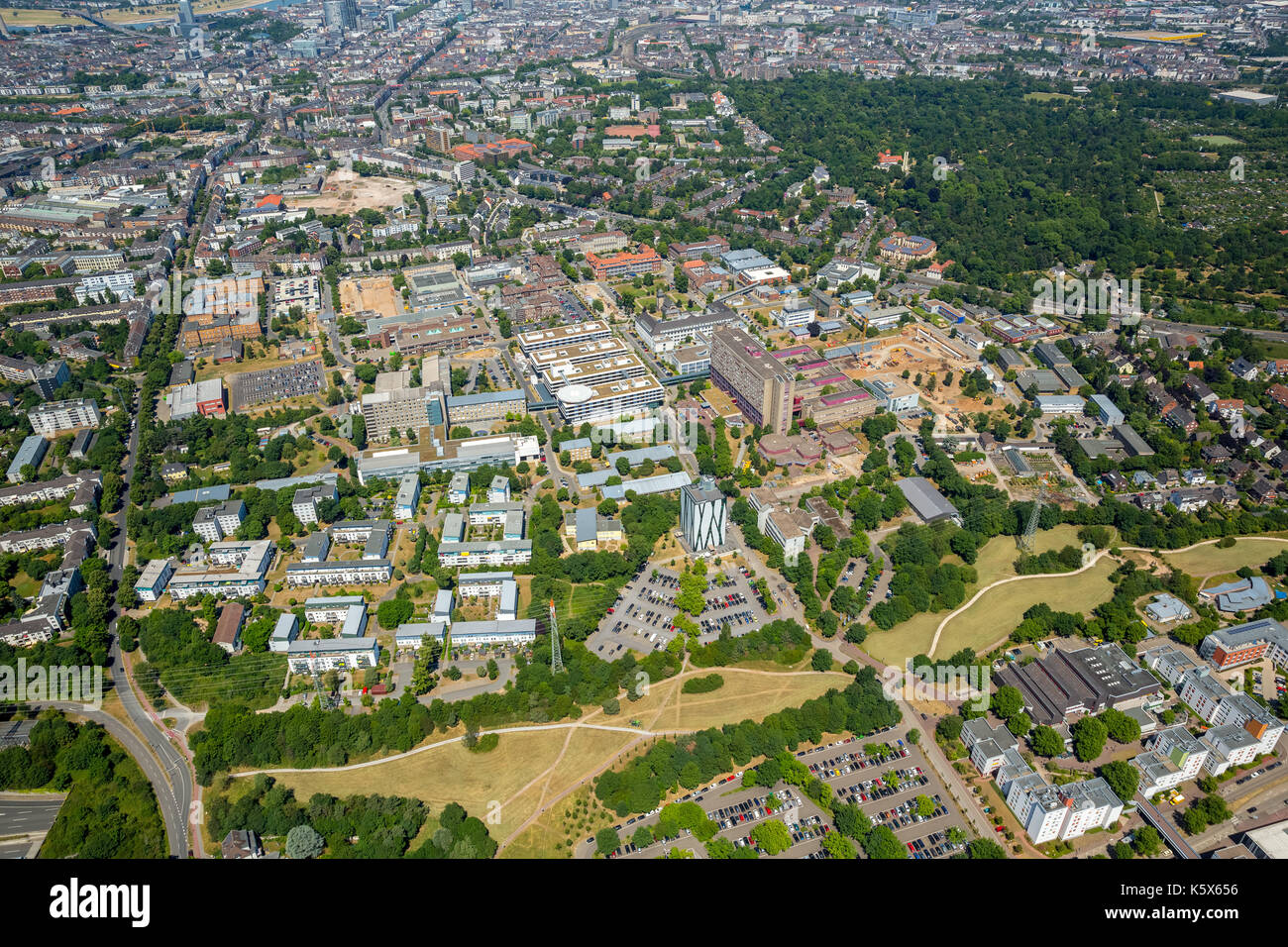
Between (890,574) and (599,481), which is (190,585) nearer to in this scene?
(599,481)

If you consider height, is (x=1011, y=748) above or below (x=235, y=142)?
below

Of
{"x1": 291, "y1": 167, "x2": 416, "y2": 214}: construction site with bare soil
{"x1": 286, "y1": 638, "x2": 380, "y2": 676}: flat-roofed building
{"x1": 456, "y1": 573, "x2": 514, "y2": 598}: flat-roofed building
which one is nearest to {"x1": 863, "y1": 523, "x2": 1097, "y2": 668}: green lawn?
{"x1": 456, "y1": 573, "x2": 514, "y2": 598}: flat-roofed building

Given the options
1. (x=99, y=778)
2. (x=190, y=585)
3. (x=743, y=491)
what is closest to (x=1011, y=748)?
(x=743, y=491)

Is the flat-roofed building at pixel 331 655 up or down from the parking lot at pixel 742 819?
up

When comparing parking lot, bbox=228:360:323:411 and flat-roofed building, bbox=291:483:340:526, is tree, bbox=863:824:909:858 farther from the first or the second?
parking lot, bbox=228:360:323:411

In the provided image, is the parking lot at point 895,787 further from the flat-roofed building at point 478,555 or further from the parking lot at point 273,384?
the parking lot at point 273,384

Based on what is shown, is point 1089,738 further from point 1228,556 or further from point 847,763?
point 1228,556

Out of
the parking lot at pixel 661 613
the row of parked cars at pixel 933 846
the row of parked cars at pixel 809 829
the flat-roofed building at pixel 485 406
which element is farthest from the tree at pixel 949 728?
the flat-roofed building at pixel 485 406
